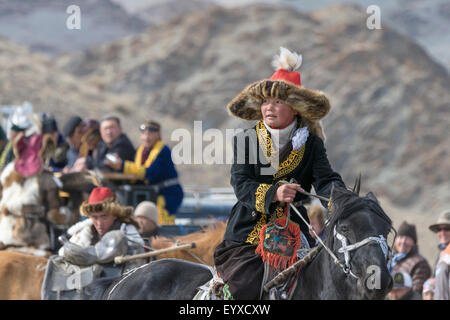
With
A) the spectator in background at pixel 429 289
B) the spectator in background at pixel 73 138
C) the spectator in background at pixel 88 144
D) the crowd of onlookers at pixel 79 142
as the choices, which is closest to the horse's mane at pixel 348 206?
the spectator in background at pixel 429 289

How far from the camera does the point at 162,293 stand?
4402 millimetres

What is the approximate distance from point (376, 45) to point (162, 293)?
4557cm

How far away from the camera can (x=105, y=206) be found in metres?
6.31

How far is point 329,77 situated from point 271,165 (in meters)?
41.5

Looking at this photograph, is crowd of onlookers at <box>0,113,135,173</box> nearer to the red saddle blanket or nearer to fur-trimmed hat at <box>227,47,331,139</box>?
fur-trimmed hat at <box>227,47,331,139</box>

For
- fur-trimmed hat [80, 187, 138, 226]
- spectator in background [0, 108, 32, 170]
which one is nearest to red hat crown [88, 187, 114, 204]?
fur-trimmed hat [80, 187, 138, 226]

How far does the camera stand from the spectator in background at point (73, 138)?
32.5 ft

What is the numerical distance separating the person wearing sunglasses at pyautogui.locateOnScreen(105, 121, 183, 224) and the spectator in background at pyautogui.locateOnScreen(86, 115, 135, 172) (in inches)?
7.1

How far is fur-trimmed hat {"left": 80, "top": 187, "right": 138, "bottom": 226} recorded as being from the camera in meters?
6.31

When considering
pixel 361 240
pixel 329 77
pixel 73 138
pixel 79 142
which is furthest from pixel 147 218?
pixel 329 77

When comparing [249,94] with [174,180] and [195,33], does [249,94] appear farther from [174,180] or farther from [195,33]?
[195,33]

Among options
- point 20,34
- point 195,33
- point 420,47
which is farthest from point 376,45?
point 20,34

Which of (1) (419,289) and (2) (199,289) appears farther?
(1) (419,289)

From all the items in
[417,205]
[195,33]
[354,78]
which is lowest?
[417,205]
